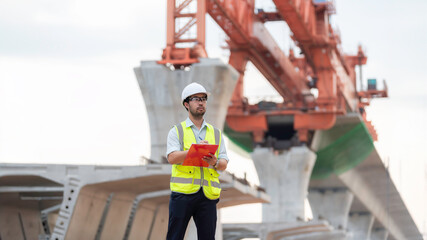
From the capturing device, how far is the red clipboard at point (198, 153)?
6.82m

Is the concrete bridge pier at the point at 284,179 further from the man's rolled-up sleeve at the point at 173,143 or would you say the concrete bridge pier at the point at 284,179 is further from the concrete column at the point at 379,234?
the man's rolled-up sleeve at the point at 173,143

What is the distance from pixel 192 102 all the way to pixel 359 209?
96.4 meters

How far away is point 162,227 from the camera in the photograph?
146 ft

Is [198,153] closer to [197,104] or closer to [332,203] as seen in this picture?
[197,104]

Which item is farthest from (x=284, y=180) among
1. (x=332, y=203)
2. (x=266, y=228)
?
(x=332, y=203)

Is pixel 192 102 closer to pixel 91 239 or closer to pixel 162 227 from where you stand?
pixel 91 239

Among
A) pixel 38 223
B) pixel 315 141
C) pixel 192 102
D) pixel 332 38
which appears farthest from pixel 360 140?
pixel 192 102

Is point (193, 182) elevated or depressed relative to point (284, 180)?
depressed

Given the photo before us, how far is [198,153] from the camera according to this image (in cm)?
689

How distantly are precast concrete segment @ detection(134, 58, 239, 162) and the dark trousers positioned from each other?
32.4m

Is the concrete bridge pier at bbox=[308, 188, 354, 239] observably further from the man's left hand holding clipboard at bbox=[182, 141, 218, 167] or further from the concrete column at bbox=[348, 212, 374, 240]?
the man's left hand holding clipboard at bbox=[182, 141, 218, 167]

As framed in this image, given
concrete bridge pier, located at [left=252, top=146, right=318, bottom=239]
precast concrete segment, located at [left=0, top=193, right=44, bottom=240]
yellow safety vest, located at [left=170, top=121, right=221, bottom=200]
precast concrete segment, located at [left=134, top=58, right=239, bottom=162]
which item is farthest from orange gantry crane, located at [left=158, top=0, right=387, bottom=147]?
yellow safety vest, located at [left=170, top=121, right=221, bottom=200]

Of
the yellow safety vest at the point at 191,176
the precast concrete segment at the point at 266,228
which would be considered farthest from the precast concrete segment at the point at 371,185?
the yellow safety vest at the point at 191,176

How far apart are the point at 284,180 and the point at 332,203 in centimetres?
2140
